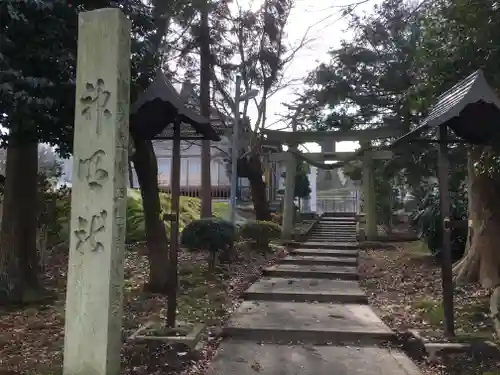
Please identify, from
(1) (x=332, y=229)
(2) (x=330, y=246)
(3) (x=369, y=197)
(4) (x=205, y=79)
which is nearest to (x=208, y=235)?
(4) (x=205, y=79)

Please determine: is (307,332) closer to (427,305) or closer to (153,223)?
(427,305)

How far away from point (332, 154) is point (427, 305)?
1216 centimetres

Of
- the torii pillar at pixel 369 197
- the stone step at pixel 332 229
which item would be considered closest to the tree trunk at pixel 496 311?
the torii pillar at pixel 369 197

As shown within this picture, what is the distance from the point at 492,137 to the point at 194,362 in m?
4.27

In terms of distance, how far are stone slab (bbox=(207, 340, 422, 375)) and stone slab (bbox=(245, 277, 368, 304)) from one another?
8.21 feet

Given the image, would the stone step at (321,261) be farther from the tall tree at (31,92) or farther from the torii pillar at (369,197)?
the tall tree at (31,92)

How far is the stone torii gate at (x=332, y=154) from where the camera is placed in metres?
17.0

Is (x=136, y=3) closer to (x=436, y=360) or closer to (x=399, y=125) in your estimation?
(x=436, y=360)

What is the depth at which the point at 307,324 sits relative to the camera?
20.7ft

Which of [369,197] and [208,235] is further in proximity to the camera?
[369,197]

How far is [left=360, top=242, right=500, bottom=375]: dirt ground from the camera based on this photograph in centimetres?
466

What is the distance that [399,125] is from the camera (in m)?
15.9

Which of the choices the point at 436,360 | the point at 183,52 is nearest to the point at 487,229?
the point at 436,360

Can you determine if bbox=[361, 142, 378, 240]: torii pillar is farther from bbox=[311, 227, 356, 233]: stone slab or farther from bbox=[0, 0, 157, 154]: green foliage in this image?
bbox=[0, 0, 157, 154]: green foliage
